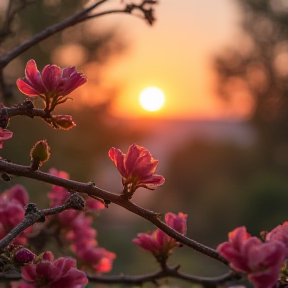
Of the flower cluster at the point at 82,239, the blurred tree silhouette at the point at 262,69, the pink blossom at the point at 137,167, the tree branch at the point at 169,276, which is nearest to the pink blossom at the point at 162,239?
the tree branch at the point at 169,276

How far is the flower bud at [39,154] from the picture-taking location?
26.1 inches

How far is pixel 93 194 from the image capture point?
65 cm

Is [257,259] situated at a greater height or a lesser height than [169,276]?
lesser

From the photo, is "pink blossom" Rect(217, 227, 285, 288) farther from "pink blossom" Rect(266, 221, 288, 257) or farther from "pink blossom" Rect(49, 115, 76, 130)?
"pink blossom" Rect(49, 115, 76, 130)

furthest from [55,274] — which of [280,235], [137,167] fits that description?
[280,235]

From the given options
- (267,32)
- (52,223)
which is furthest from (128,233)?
(52,223)

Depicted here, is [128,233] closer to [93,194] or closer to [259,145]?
[259,145]

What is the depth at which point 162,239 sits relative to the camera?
88cm

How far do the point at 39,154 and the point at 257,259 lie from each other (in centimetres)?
25

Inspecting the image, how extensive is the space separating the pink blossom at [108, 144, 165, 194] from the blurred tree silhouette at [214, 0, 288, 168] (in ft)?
38.0

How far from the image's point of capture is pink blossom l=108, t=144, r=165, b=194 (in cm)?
70

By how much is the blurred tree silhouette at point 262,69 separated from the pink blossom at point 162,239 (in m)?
11.4

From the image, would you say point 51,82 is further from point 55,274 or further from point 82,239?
point 82,239

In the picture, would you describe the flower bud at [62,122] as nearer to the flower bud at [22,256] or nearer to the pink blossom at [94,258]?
the flower bud at [22,256]
